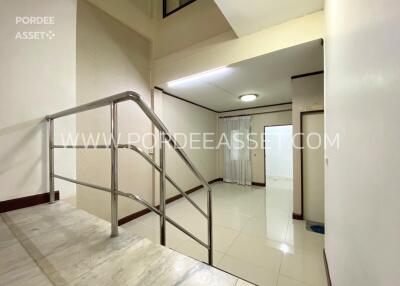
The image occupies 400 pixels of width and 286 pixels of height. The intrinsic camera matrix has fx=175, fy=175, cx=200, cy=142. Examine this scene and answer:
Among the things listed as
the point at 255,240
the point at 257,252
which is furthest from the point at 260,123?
the point at 257,252

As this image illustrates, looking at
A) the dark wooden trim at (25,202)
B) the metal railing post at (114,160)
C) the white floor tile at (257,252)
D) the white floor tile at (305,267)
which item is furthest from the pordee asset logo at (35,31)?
the white floor tile at (305,267)

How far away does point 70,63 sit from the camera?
171 cm

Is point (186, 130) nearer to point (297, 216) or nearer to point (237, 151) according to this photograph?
point (237, 151)

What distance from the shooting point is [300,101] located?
297cm

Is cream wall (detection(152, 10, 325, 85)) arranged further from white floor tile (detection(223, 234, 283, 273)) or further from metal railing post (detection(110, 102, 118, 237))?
white floor tile (detection(223, 234, 283, 273))

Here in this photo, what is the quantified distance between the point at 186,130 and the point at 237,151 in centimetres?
208

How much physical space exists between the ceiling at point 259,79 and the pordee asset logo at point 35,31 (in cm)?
195

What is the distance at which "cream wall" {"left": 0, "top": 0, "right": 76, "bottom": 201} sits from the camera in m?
1.36

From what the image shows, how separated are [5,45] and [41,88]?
350mm

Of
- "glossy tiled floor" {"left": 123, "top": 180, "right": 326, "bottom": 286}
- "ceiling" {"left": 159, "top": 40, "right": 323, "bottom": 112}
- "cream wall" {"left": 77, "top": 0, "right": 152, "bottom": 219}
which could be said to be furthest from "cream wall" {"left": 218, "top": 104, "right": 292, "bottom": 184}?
"cream wall" {"left": 77, "top": 0, "right": 152, "bottom": 219}

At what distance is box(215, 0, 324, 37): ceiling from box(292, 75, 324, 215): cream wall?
1239 mm

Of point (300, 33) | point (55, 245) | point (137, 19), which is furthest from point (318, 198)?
point (137, 19)

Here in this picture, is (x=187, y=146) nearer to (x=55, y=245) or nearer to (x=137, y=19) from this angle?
(x=137, y=19)

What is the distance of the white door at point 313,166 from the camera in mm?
2850
